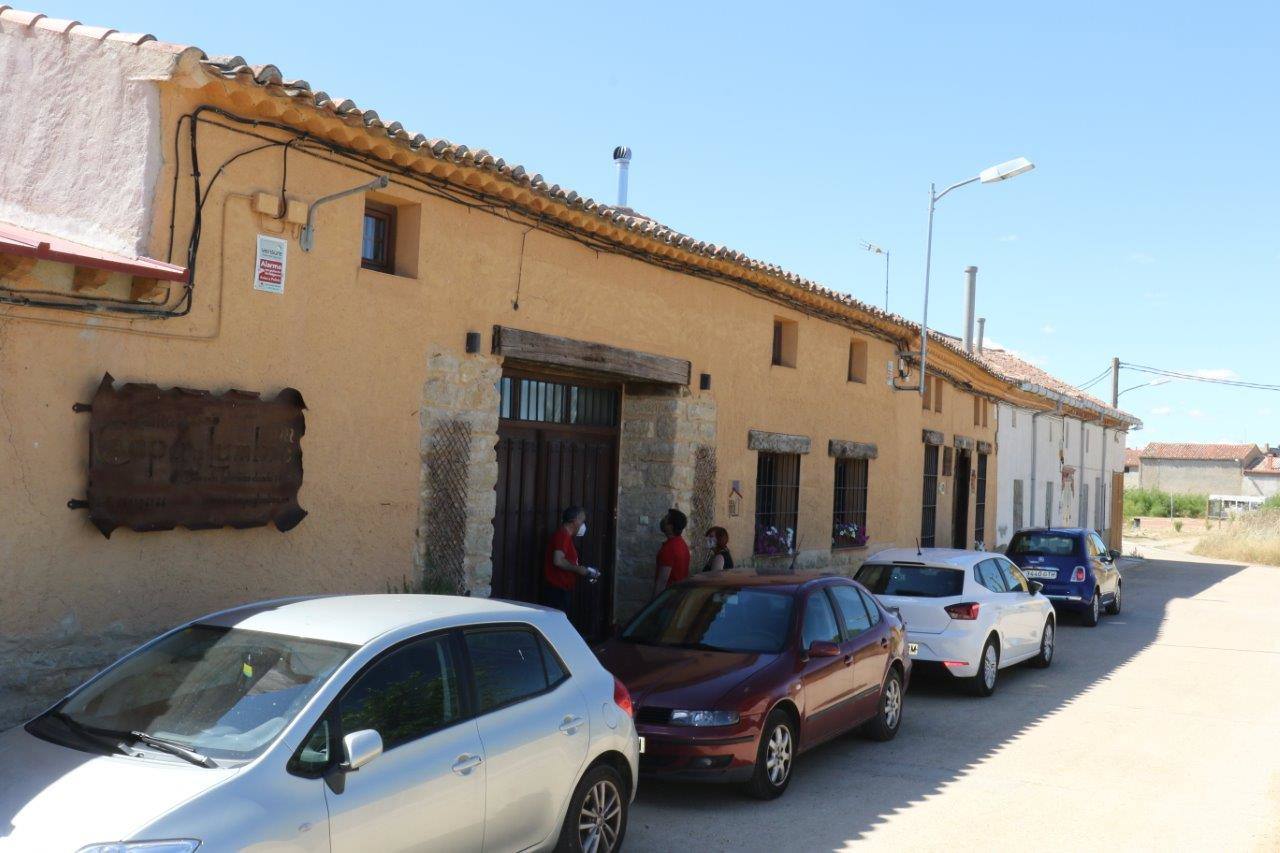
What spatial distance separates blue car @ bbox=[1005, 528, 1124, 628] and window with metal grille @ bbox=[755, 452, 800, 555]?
5053 millimetres

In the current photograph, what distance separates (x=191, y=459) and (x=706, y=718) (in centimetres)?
353

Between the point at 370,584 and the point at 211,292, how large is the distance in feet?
8.12

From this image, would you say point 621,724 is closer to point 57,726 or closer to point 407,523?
point 57,726

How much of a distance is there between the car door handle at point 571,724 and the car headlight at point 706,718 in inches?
62.1

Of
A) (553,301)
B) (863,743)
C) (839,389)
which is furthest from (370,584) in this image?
(839,389)

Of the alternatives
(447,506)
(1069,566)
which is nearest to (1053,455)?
(1069,566)

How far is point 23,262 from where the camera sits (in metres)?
6.09

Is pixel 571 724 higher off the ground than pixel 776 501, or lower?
lower

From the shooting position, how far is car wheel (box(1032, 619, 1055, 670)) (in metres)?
12.9

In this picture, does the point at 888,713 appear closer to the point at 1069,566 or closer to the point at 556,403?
the point at 556,403

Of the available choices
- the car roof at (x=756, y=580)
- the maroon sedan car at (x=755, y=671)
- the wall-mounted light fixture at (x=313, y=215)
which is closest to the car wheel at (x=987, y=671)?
the maroon sedan car at (x=755, y=671)

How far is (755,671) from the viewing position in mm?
7328

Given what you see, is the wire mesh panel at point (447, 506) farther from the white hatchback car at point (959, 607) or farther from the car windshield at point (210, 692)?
the white hatchback car at point (959, 607)

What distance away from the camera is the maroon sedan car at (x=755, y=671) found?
686cm
